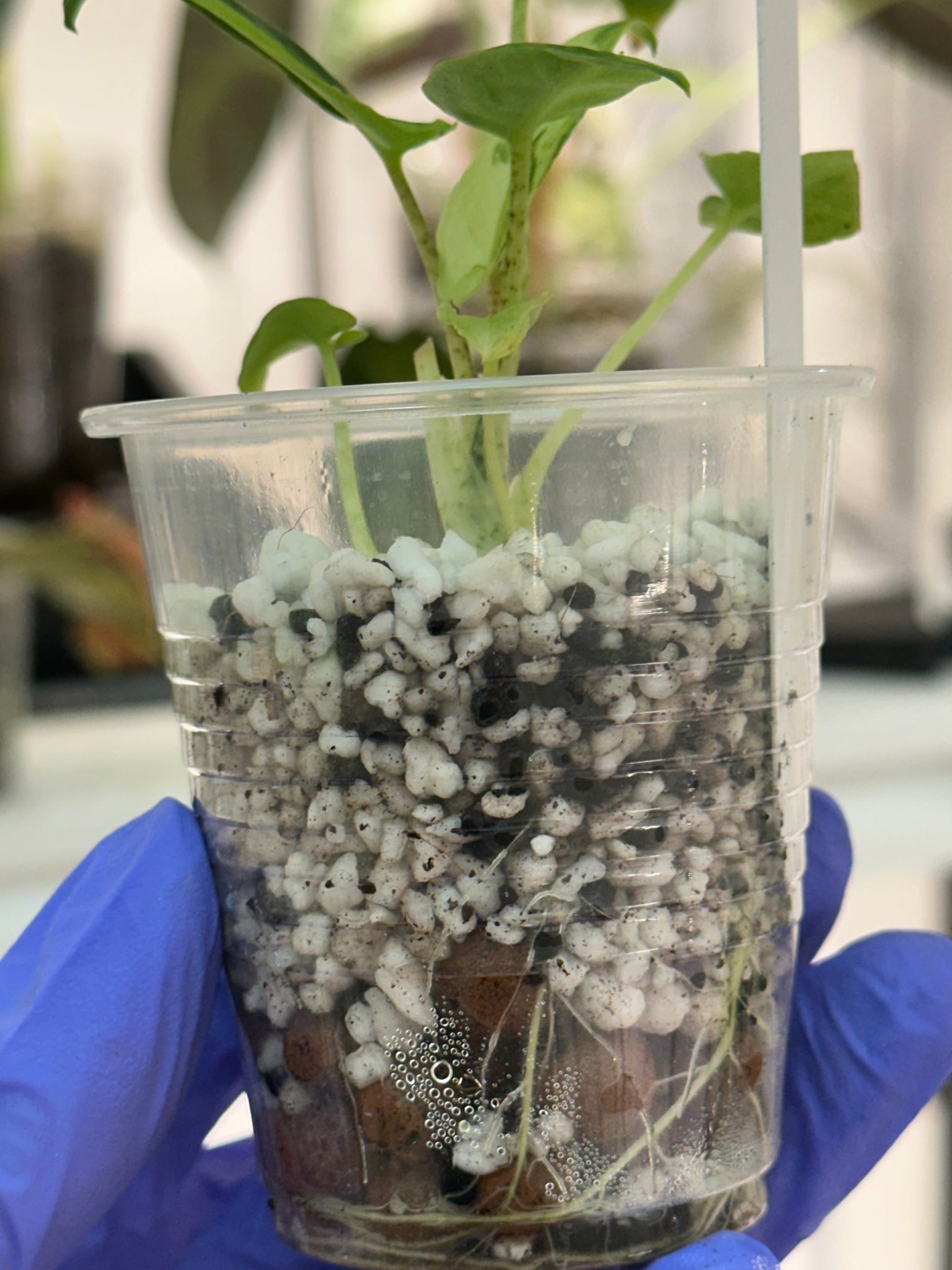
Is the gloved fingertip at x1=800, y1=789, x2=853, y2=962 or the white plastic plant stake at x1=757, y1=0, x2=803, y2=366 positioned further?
the gloved fingertip at x1=800, y1=789, x2=853, y2=962

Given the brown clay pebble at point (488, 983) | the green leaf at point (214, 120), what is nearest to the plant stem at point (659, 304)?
the brown clay pebble at point (488, 983)

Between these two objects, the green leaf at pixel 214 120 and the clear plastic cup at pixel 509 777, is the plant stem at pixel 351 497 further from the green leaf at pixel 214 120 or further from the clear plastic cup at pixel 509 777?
the green leaf at pixel 214 120

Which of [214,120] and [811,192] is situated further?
[214,120]

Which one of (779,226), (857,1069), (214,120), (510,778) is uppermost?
(214,120)

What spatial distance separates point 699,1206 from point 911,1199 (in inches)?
39.4

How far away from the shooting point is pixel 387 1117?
0.89 ft

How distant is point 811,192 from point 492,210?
0.29 ft

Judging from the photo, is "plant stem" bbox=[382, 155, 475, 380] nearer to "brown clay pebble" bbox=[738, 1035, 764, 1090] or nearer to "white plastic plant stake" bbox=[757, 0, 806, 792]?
"white plastic plant stake" bbox=[757, 0, 806, 792]

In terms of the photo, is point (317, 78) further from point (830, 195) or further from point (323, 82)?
point (830, 195)

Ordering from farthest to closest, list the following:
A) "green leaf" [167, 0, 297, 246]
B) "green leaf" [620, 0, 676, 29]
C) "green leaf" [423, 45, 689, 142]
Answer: "green leaf" [167, 0, 297, 246] < "green leaf" [620, 0, 676, 29] < "green leaf" [423, 45, 689, 142]

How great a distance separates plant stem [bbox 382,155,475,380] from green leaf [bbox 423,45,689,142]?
33 millimetres

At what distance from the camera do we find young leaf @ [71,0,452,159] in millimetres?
266

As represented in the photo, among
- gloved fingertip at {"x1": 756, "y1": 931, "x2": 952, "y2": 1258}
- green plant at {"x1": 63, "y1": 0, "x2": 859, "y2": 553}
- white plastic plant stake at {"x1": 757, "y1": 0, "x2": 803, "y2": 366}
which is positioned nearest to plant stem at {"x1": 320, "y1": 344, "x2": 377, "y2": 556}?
green plant at {"x1": 63, "y1": 0, "x2": 859, "y2": 553}

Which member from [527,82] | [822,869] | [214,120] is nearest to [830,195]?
[527,82]
